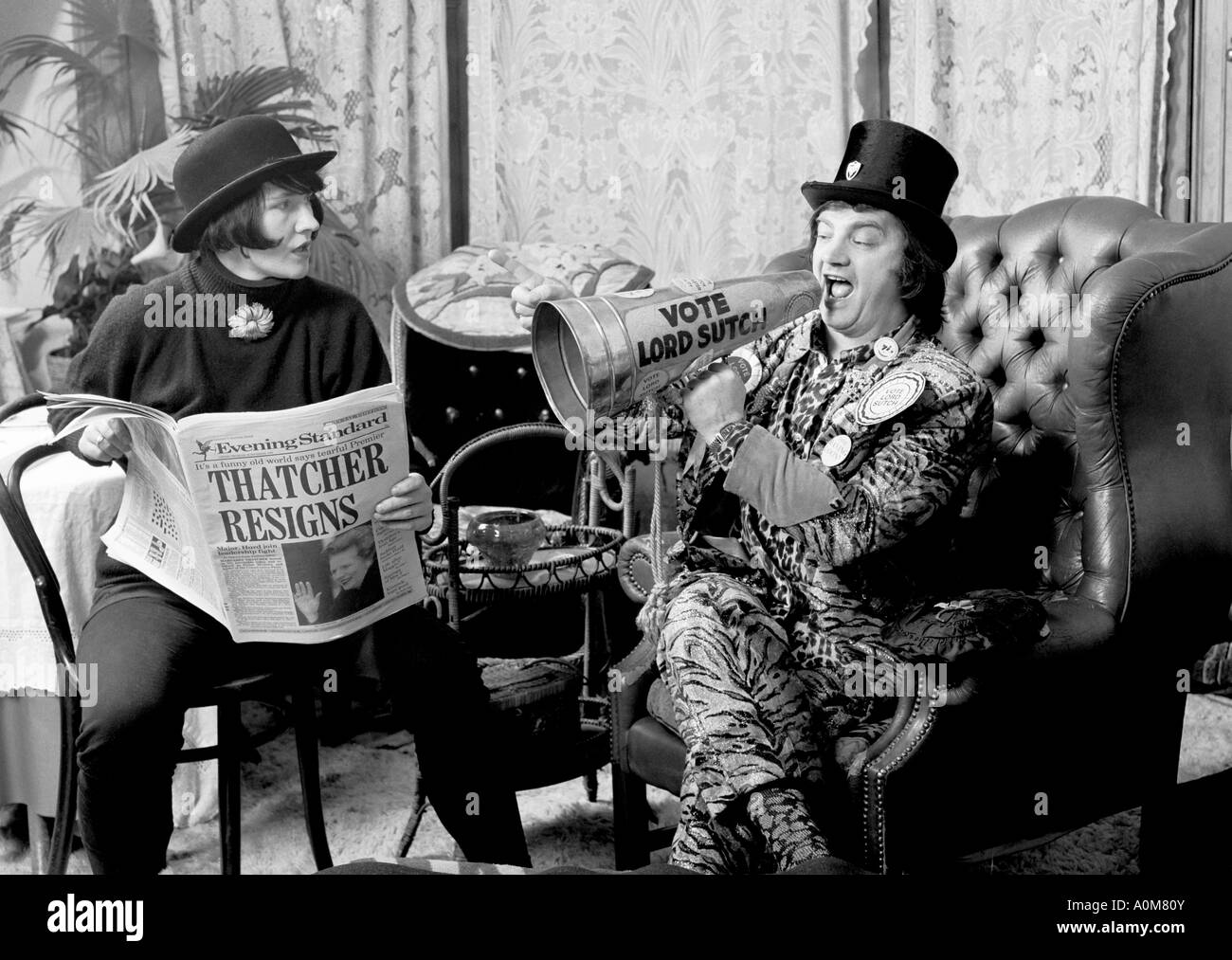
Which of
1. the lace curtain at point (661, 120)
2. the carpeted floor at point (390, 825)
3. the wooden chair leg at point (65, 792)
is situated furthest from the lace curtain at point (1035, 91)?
the wooden chair leg at point (65, 792)

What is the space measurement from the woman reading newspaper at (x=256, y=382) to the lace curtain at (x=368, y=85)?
132 cm

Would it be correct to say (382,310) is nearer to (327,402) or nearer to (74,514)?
(74,514)

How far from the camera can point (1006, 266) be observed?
2240mm

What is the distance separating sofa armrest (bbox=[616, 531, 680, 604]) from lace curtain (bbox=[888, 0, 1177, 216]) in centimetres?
161

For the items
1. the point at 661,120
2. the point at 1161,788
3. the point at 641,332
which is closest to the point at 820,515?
the point at 641,332

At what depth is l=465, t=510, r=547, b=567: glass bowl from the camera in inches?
89.6

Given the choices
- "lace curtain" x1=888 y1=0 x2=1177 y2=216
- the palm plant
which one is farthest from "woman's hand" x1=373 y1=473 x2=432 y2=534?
"lace curtain" x1=888 y1=0 x2=1177 y2=216

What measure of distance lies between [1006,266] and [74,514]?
1.70m

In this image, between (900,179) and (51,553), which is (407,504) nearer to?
(51,553)

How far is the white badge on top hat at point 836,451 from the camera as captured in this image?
1.72m

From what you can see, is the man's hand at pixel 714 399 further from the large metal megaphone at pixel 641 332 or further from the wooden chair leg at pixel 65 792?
the wooden chair leg at pixel 65 792

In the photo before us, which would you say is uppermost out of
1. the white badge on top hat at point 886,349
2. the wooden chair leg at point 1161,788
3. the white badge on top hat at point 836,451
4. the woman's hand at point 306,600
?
the white badge on top hat at point 886,349

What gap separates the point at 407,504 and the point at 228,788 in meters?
0.59
